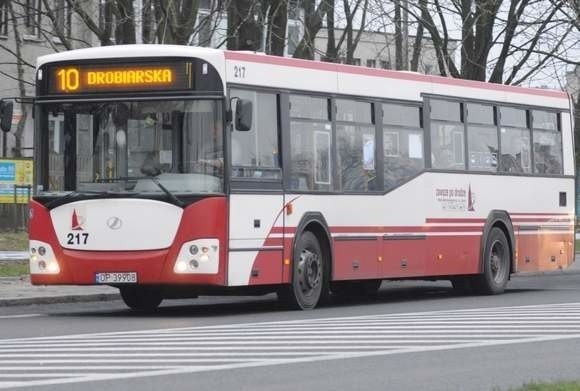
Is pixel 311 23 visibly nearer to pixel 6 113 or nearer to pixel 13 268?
pixel 13 268

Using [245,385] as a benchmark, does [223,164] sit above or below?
above

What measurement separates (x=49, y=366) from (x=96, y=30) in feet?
70.3

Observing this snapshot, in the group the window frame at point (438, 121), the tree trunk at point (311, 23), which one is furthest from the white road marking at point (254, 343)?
the tree trunk at point (311, 23)

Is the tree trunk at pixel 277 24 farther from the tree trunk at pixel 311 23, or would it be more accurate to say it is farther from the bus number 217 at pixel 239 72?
the bus number 217 at pixel 239 72

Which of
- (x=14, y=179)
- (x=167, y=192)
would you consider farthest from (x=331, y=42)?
(x=167, y=192)

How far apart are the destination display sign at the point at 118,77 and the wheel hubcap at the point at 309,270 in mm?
2753

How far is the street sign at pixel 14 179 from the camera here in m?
37.1

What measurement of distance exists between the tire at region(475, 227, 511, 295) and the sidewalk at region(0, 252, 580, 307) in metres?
5.43

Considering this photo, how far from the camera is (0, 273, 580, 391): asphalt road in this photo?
1171 centimetres

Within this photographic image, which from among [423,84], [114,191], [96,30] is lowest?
[114,191]

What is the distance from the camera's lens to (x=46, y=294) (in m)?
23.7

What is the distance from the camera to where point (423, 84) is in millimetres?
23828

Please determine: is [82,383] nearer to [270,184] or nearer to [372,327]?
[372,327]

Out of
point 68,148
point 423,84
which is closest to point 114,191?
point 68,148
